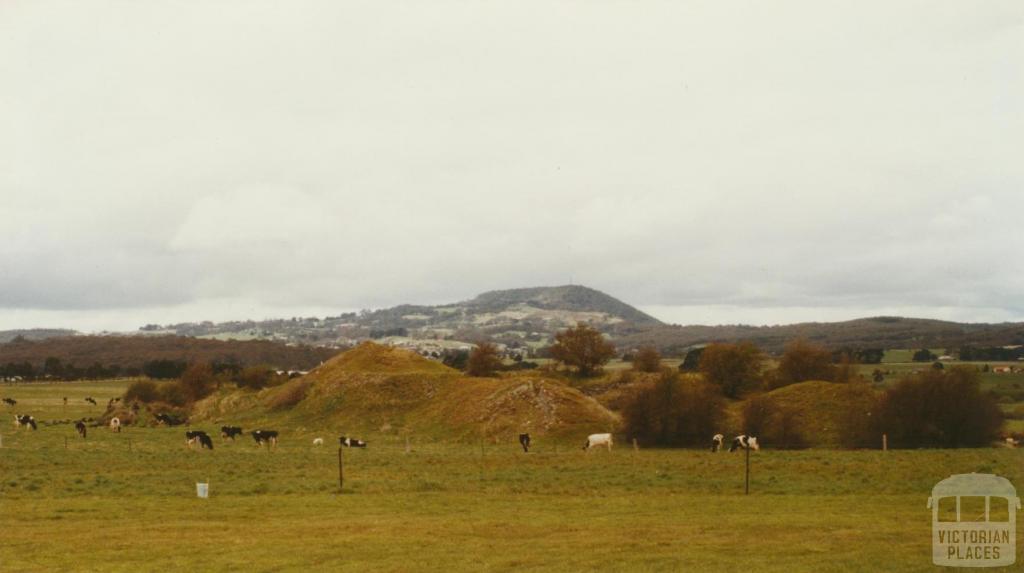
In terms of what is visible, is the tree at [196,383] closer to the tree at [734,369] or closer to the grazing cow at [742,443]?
the tree at [734,369]

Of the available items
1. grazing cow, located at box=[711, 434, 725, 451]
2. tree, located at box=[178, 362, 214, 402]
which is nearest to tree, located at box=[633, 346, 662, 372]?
grazing cow, located at box=[711, 434, 725, 451]

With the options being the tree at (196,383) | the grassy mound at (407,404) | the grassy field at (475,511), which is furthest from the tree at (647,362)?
the tree at (196,383)

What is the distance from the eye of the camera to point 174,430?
76.7 meters

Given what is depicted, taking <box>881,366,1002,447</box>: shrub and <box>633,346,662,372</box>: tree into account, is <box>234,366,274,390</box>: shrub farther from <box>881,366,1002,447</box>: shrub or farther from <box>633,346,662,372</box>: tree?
<box>881,366,1002,447</box>: shrub

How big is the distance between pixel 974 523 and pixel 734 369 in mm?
58069

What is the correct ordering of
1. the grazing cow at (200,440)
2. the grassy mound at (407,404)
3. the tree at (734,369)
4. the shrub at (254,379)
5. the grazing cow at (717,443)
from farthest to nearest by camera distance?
the shrub at (254,379) → the tree at (734,369) → the grassy mound at (407,404) → the grazing cow at (200,440) → the grazing cow at (717,443)

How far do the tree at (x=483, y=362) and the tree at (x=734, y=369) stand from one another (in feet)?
94.0

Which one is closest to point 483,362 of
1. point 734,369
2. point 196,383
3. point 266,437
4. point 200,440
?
point 734,369

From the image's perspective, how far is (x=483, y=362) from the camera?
334ft

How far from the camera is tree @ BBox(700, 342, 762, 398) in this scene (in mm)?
→ 82250

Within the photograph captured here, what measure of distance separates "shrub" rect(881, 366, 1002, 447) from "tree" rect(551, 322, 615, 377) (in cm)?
4792

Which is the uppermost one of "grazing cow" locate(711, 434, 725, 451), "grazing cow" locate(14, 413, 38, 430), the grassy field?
the grassy field

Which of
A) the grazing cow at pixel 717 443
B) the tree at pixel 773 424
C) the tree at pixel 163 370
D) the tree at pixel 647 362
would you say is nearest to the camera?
the grazing cow at pixel 717 443

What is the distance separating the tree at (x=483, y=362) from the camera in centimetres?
10144
